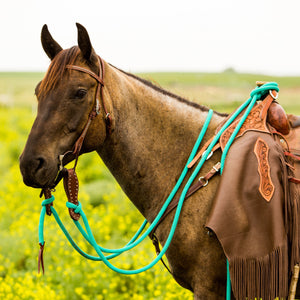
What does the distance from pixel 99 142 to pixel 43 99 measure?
468 millimetres

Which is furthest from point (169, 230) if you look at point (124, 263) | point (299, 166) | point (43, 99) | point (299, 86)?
Answer: point (299, 86)

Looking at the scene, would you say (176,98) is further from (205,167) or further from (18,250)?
(18,250)

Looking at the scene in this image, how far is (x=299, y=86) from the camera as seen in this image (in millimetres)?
37781

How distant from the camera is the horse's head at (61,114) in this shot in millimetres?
2461

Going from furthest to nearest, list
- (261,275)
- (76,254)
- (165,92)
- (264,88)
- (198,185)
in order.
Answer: (76,254) → (165,92) → (264,88) → (198,185) → (261,275)

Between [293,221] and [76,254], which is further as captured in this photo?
[76,254]

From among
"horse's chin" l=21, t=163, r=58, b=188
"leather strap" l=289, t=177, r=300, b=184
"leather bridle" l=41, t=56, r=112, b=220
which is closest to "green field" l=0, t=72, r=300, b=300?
"leather bridle" l=41, t=56, r=112, b=220

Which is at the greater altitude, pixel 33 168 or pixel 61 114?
pixel 61 114

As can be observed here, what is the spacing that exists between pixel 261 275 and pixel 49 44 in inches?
83.2

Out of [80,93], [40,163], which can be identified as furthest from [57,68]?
[40,163]

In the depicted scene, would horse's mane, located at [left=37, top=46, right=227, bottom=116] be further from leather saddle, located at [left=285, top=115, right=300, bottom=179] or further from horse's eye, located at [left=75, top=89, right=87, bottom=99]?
leather saddle, located at [left=285, top=115, right=300, bottom=179]

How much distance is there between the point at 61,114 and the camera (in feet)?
8.18

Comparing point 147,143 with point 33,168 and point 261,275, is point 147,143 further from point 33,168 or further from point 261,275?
point 261,275

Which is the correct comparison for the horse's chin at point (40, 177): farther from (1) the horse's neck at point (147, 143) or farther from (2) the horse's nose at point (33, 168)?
(1) the horse's neck at point (147, 143)
